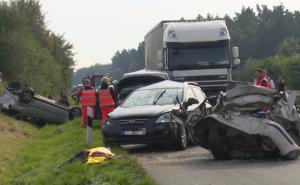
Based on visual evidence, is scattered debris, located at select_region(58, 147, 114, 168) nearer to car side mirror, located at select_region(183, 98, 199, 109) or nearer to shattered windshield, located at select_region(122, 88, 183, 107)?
car side mirror, located at select_region(183, 98, 199, 109)

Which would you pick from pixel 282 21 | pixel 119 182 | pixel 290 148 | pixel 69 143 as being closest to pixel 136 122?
pixel 69 143

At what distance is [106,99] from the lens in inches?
782

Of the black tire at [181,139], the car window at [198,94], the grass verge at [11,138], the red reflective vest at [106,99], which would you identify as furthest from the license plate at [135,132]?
the red reflective vest at [106,99]

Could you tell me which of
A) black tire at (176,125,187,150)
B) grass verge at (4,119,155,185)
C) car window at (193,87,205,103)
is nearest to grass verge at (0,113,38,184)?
grass verge at (4,119,155,185)

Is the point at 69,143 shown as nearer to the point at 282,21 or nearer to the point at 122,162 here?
the point at 122,162

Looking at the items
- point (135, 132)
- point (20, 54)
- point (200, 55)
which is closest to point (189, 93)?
point (135, 132)

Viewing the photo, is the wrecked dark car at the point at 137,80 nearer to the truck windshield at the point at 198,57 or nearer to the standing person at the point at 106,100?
the standing person at the point at 106,100

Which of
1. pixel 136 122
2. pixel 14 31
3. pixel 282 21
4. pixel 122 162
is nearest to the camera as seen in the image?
pixel 122 162

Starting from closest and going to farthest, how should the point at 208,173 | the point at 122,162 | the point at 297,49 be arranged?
the point at 208,173 < the point at 122,162 < the point at 297,49

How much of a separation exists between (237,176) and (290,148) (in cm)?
189

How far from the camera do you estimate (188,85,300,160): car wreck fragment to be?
11508mm

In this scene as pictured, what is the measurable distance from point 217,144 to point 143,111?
9.58 feet

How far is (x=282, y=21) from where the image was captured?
139875 mm

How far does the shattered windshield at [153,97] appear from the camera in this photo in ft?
50.8
